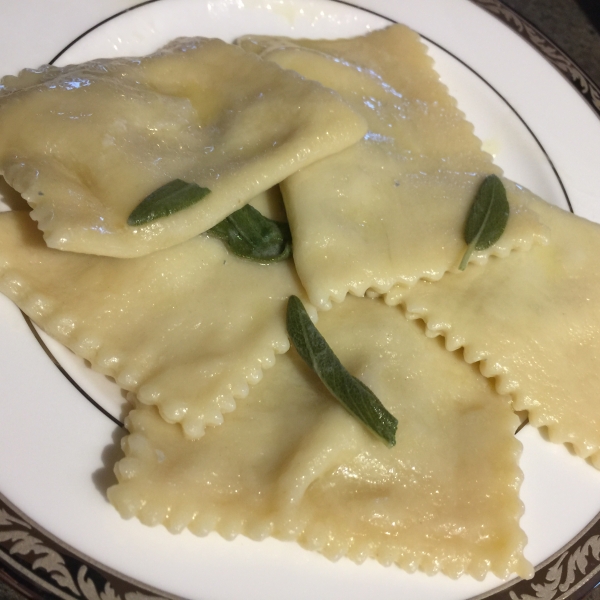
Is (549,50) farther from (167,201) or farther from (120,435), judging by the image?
(120,435)

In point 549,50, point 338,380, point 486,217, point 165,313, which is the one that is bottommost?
point 165,313

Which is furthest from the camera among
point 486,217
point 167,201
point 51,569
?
point 486,217

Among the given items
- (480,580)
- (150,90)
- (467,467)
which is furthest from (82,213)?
(480,580)

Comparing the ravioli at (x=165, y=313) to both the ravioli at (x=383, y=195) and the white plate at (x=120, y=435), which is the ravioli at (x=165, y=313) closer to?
the white plate at (x=120, y=435)

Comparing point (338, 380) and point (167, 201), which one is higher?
point (167, 201)

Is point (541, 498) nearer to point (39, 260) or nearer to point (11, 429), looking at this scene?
point (11, 429)

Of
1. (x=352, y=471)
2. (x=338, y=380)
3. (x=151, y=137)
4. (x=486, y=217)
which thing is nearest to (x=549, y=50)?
(x=486, y=217)
